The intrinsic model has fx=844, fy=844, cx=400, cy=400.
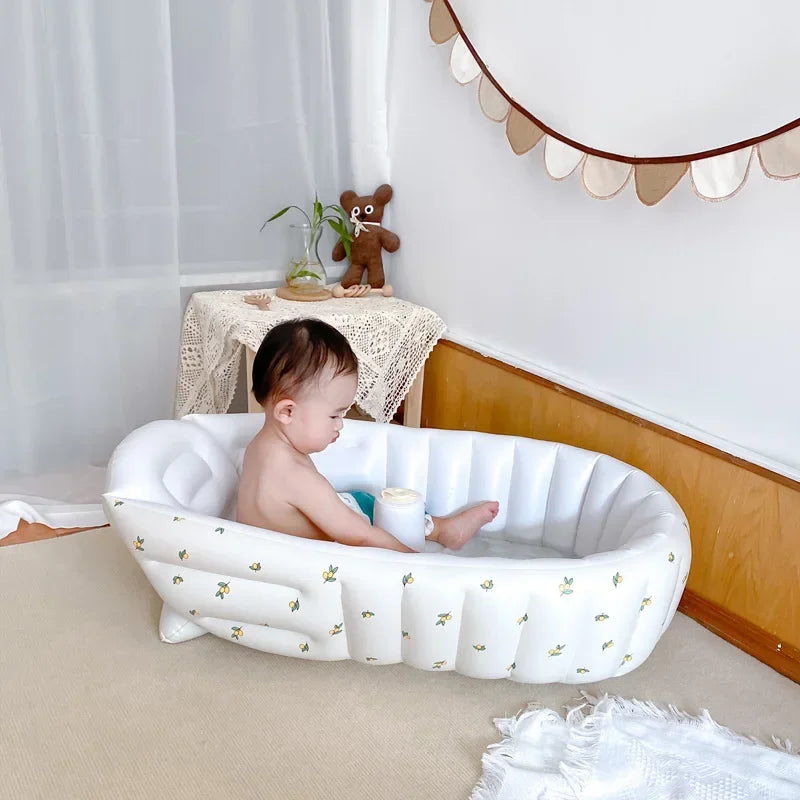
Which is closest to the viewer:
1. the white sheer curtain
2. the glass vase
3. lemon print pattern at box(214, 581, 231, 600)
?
lemon print pattern at box(214, 581, 231, 600)

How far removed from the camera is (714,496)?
1.72m

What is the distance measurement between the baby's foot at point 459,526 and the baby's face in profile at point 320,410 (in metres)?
0.38

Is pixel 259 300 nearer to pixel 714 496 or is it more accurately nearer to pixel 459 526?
pixel 459 526

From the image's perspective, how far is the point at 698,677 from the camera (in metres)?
1.60

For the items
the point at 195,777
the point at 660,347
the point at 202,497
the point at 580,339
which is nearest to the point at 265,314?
the point at 202,497

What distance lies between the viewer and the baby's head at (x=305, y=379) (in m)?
1.56

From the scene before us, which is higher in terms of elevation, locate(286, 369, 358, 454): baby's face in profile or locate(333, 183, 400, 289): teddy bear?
locate(333, 183, 400, 289): teddy bear

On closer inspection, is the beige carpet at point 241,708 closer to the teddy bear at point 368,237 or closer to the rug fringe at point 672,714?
the rug fringe at point 672,714

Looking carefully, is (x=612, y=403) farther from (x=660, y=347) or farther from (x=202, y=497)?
(x=202, y=497)

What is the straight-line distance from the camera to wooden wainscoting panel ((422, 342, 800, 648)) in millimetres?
1603

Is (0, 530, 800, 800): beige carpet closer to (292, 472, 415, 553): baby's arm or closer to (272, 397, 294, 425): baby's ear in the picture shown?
(292, 472, 415, 553): baby's arm

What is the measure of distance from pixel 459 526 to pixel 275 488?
0.46m

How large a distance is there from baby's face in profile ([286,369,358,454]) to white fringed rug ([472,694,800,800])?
23.8 inches

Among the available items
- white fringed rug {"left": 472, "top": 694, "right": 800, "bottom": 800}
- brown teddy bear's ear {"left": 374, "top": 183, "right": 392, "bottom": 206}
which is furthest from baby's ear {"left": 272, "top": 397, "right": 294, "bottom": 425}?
brown teddy bear's ear {"left": 374, "top": 183, "right": 392, "bottom": 206}
